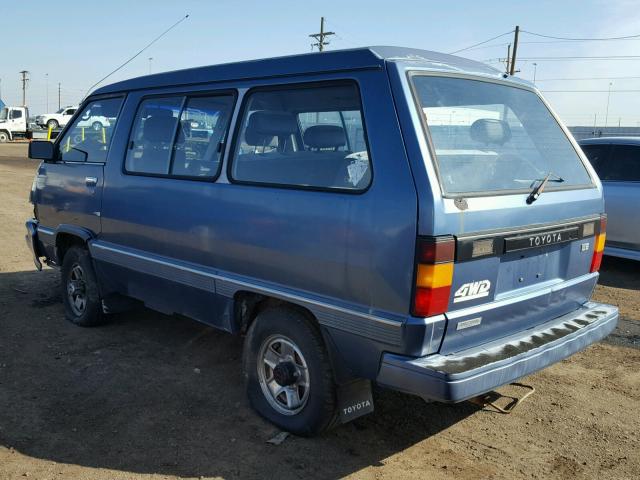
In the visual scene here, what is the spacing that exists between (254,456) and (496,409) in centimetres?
150

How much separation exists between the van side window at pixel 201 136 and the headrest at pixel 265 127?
0.18 meters

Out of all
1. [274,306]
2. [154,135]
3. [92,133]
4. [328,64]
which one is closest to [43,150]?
[92,133]

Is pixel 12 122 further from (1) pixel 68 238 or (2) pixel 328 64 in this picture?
(2) pixel 328 64

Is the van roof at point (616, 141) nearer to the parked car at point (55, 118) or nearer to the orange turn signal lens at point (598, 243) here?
the orange turn signal lens at point (598, 243)

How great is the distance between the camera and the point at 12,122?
40281 mm

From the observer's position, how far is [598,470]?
3.28 metres

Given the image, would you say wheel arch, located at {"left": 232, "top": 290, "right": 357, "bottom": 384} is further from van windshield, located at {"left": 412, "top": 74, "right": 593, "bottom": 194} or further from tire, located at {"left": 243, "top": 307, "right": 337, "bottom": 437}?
van windshield, located at {"left": 412, "top": 74, "right": 593, "bottom": 194}

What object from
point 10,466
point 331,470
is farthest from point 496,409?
point 10,466

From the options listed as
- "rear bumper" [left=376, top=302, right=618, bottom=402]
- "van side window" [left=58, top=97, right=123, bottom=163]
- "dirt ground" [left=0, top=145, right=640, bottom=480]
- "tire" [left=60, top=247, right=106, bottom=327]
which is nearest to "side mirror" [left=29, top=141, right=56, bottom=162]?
"van side window" [left=58, top=97, right=123, bottom=163]

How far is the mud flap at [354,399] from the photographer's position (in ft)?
10.8

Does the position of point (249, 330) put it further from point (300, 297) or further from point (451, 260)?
point (451, 260)

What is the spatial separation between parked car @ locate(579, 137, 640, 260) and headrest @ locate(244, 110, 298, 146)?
216 inches

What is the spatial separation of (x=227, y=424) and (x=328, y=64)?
2.24 metres

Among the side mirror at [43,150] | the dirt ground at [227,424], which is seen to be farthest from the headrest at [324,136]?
the side mirror at [43,150]
